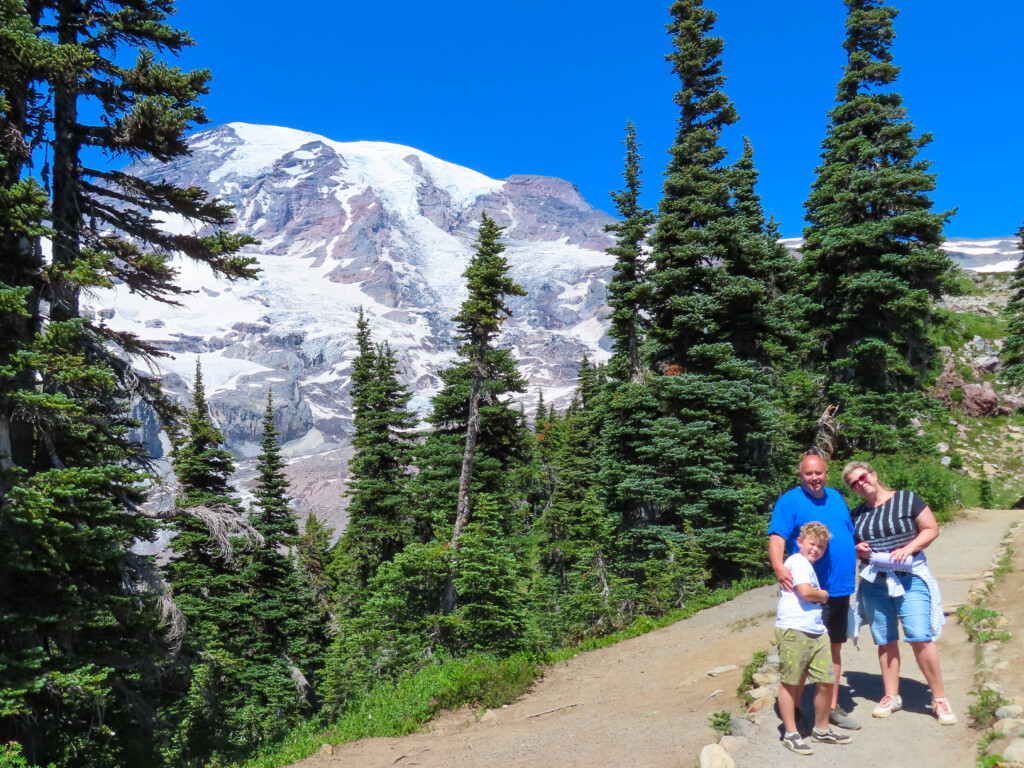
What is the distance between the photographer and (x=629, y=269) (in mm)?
20141

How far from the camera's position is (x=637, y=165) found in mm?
21016

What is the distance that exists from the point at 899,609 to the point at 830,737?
1.23 m

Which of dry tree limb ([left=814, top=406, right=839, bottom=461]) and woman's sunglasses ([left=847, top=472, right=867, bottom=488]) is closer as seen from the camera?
woman's sunglasses ([left=847, top=472, right=867, bottom=488])

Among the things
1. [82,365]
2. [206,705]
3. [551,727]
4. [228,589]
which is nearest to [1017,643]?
[551,727]

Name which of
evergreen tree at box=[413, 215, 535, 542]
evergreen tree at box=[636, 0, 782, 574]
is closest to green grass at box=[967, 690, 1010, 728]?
evergreen tree at box=[636, 0, 782, 574]

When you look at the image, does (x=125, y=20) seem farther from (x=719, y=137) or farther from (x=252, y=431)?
(x=252, y=431)

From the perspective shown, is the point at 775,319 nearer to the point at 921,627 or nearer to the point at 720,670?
the point at 720,670

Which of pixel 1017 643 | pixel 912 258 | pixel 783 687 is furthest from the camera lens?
pixel 912 258

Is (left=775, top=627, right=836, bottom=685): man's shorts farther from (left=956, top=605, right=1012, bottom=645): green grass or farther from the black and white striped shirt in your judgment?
(left=956, top=605, right=1012, bottom=645): green grass

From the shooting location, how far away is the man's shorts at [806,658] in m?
4.61

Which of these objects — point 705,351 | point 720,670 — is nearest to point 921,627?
point 720,670

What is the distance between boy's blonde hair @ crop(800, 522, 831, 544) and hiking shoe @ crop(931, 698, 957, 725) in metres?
1.72

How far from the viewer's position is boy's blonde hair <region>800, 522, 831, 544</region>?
182 inches

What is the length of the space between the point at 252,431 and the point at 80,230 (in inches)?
7690
